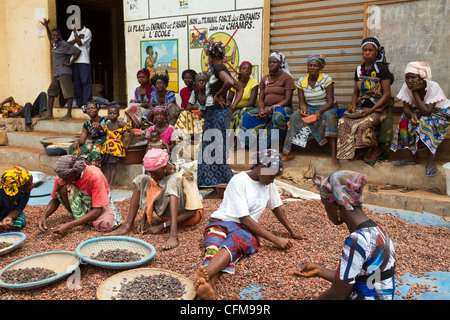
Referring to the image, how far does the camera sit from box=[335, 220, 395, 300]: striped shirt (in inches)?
83.5

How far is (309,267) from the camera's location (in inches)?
93.0

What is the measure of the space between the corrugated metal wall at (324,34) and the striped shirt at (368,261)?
4699mm

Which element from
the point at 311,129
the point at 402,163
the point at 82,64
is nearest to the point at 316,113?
the point at 311,129

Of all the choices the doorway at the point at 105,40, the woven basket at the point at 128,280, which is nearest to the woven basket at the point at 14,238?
the woven basket at the point at 128,280

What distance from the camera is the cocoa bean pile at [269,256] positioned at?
2936 millimetres

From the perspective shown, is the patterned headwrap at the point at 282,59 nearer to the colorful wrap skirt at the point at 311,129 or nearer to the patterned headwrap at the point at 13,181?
the colorful wrap skirt at the point at 311,129

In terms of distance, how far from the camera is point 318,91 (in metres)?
6.02

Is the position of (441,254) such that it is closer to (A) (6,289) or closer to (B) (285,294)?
(B) (285,294)

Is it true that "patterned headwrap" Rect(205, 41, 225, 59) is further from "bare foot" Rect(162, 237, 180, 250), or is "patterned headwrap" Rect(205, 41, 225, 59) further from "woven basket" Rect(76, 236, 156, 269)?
"woven basket" Rect(76, 236, 156, 269)

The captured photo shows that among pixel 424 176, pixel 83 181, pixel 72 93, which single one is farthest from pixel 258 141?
pixel 72 93

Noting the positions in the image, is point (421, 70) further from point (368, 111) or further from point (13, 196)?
point (13, 196)

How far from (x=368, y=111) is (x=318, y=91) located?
819 millimetres

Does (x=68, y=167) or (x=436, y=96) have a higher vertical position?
(x=436, y=96)

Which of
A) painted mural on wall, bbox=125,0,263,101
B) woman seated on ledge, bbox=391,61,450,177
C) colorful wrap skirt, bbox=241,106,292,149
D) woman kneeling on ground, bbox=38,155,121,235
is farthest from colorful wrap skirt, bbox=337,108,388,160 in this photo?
woman kneeling on ground, bbox=38,155,121,235
